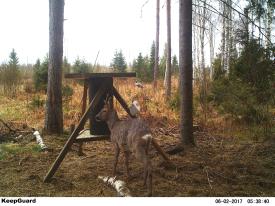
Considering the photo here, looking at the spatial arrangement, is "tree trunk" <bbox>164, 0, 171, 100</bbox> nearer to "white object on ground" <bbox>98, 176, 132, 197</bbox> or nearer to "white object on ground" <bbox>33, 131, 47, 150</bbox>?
"white object on ground" <bbox>33, 131, 47, 150</bbox>

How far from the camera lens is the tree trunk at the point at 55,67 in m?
9.47

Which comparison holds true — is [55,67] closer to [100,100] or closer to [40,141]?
[40,141]

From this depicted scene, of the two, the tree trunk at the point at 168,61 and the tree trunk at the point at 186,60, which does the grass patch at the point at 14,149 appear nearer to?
the tree trunk at the point at 186,60

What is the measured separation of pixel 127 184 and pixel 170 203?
2.85 ft

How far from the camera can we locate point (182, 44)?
25.8ft

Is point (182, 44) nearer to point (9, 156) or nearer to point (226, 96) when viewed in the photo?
point (226, 96)

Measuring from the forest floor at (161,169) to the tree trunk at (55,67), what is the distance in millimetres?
463

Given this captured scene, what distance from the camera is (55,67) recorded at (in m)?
9.55

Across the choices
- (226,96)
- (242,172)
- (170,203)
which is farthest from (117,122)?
(226,96)

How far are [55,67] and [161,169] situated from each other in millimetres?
4617

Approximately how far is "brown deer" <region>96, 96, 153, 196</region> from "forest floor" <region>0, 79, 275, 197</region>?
447 millimetres

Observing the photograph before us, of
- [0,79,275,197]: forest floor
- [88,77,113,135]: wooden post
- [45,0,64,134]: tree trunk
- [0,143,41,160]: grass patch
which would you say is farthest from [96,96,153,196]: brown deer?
[45,0,64,134]: tree trunk

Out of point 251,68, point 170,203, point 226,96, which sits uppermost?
point 251,68

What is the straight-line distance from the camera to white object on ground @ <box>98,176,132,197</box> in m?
5.10
